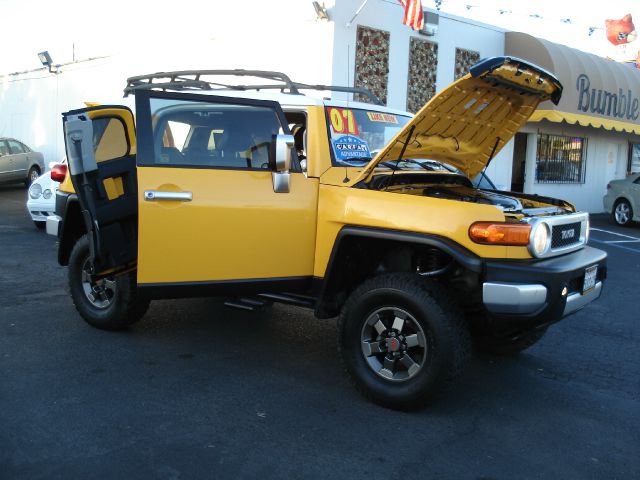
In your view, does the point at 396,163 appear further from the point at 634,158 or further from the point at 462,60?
the point at 634,158

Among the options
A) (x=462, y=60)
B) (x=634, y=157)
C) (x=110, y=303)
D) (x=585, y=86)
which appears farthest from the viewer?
(x=634, y=157)

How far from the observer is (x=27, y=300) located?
20.8ft

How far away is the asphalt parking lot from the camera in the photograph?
3326 mm

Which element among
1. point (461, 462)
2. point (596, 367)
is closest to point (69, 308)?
point (461, 462)

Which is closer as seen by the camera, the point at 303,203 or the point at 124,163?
the point at 303,203

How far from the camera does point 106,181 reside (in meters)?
4.82

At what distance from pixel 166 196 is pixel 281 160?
2.56 ft

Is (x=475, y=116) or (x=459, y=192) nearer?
(x=475, y=116)

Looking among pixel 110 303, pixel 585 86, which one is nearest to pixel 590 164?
pixel 585 86

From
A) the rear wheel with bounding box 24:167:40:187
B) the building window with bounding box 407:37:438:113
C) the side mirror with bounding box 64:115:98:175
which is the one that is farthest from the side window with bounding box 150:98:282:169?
the rear wheel with bounding box 24:167:40:187

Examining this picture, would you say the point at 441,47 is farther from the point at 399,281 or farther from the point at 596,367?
the point at 399,281

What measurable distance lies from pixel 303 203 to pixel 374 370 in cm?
120

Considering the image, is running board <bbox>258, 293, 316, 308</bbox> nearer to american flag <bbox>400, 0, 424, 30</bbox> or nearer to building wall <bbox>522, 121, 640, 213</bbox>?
american flag <bbox>400, 0, 424, 30</bbox>

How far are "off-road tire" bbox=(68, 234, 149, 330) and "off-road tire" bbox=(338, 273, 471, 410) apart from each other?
176cm
